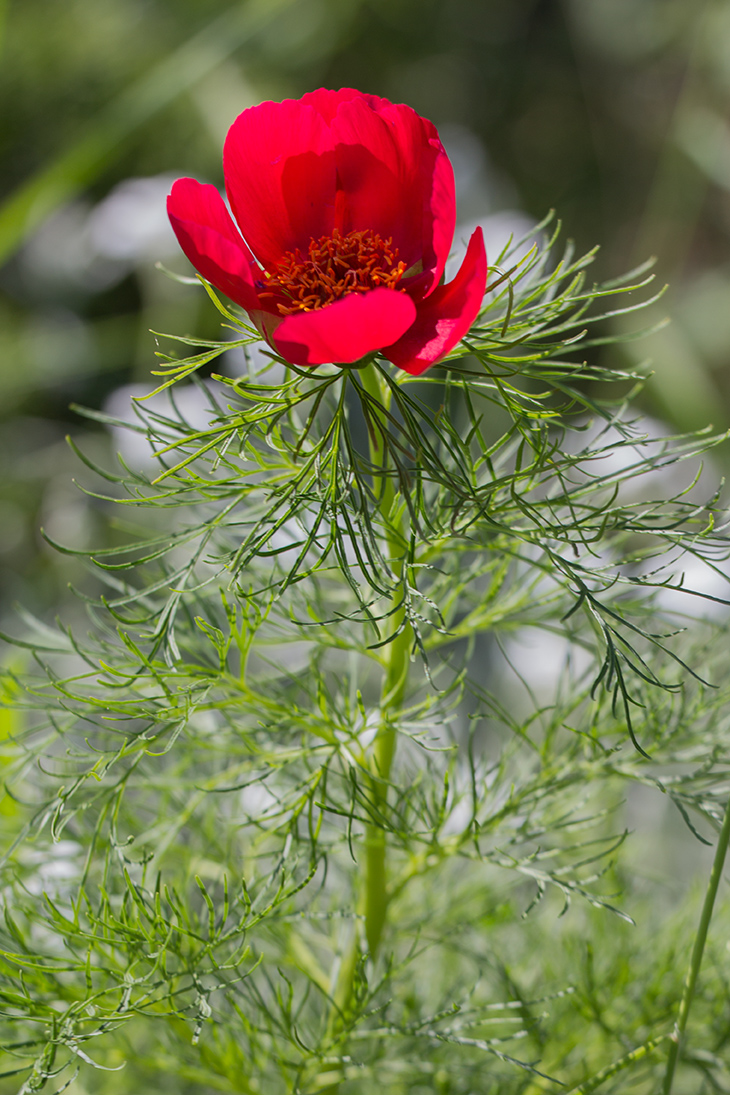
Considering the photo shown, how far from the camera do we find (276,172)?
0.22 metres

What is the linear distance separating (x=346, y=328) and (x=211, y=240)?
0.13 ft

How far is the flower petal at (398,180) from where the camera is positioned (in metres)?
0.20

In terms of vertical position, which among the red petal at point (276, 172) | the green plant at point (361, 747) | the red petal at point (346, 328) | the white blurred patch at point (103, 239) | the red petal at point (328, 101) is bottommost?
the green plant at point (361, 747)

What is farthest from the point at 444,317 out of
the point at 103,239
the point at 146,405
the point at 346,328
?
the point at 103,239

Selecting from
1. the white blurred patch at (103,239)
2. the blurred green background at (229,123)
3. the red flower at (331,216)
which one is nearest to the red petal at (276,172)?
the red flower at (331,216)

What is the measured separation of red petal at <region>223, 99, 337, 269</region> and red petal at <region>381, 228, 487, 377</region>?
0.13 feet

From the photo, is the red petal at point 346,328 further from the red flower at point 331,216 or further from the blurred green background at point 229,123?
the blurred green background at point 229,123

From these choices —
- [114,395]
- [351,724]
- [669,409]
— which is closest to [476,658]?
[669,409]

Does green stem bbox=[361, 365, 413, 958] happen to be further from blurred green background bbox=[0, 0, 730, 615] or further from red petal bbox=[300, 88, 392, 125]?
blurred green background bbox=[0, 0, 730, 615]

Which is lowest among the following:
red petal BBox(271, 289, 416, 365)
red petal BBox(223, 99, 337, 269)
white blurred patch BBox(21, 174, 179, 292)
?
red petal BBox(271, 289, 416, 365)

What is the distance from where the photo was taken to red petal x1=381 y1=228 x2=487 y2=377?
19 centimetres

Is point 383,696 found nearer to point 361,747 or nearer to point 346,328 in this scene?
point 361,747

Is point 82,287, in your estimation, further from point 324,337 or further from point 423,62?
point 324,337

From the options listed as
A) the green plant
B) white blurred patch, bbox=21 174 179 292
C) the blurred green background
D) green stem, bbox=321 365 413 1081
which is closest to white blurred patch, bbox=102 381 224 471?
the blurred green background
